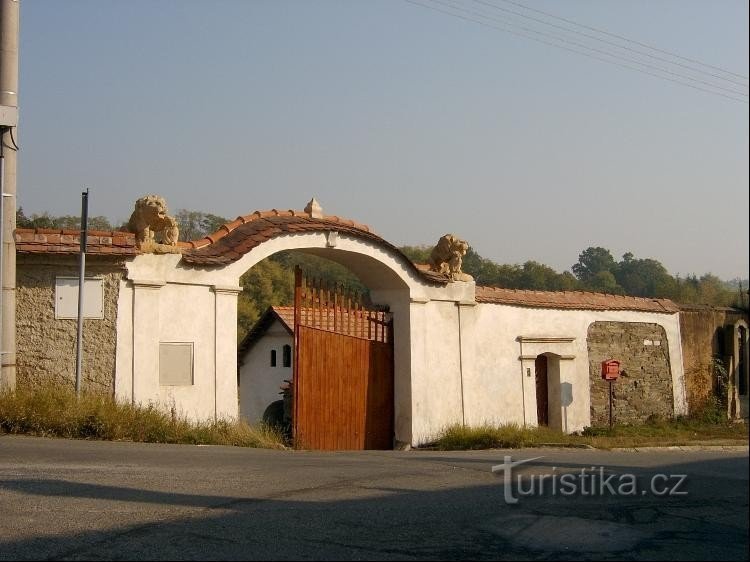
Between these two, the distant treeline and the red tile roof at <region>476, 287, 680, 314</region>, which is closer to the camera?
the red tile roof at <region>476, 287, 680, 314</region>

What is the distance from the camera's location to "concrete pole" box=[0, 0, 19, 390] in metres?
10.8

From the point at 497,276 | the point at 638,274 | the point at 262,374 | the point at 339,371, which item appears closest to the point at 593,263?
the point at 638,274

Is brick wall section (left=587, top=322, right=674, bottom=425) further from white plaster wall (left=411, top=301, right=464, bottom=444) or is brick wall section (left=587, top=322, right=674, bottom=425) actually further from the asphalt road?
the asphalt road

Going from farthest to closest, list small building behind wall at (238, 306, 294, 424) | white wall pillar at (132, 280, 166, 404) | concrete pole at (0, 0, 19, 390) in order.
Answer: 1. small building behind wall at (238, 306, 294, 424)
2. white wall pillar at (132, 280, 166, 404)
3. concrete pole at (0, 0, 19, 390)

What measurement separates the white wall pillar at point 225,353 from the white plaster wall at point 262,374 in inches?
604

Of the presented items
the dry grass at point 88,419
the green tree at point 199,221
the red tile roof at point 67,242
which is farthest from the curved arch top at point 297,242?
the green tree at point 199,221

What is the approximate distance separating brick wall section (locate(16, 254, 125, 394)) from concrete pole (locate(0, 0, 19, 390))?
0.67 feet

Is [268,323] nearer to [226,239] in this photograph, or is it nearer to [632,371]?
[632,371]

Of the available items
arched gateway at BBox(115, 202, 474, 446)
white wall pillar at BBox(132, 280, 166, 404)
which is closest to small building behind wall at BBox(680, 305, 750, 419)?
arched gateway at BBox(115, 202, 474, 446)

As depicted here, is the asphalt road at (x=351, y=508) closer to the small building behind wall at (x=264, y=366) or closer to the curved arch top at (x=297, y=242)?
the curved arch top at (x=297, y=242)

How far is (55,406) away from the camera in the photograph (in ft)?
34.6

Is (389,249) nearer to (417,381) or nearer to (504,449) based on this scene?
(417,381)

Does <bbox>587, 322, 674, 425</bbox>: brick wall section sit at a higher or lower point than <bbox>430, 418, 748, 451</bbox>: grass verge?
higher

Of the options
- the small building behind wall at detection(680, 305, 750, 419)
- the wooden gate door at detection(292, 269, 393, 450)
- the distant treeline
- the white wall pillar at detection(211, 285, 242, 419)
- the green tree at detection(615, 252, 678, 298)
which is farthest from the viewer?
the green tree at detection(615, 252, 678, 298)
